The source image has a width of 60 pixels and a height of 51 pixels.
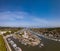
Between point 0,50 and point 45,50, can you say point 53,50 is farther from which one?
point 0,50

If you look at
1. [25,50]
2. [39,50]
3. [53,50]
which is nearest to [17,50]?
[25,50]

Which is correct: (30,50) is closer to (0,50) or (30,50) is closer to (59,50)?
(59,50)

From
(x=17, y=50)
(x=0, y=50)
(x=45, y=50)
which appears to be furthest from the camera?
(x=45, y=50)

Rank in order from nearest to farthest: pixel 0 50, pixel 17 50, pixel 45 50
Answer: pixel 0 50
pixel 17 50
pixel 45 50

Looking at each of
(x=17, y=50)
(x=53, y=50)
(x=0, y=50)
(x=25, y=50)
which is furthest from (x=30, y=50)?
(x=0, y=50)

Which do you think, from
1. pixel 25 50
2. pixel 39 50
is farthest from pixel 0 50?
pixel 39 50

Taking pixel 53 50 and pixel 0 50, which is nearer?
pixel 0 50

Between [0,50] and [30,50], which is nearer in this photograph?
[0,50]

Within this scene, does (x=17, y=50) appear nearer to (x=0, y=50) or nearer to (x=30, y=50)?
(x=30, y=50)
